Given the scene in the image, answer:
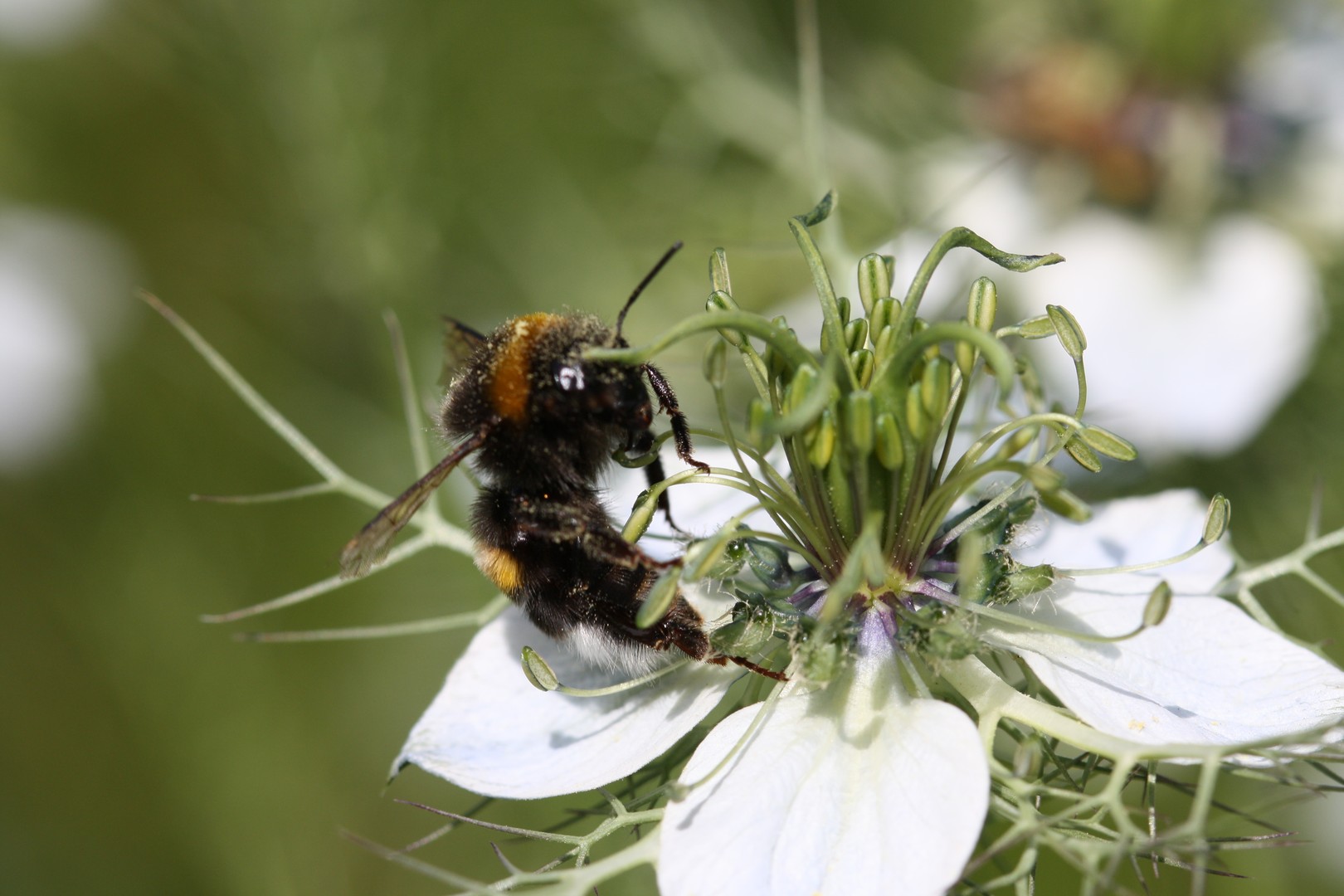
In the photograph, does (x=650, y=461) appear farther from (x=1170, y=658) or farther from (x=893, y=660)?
(x=1170, y=658)

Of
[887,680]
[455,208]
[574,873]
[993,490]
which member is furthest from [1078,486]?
[455,208]

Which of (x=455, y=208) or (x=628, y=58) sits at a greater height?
(x=628, y=58)

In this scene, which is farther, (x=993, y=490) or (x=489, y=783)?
(x=993, y=490)

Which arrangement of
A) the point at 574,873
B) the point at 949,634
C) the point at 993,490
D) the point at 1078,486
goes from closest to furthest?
1. the point at 574,873
2. the point at 949,634
3. the point at 993,490
4. the point at 1078,486

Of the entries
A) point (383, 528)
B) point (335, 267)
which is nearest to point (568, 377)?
point (383, 528)

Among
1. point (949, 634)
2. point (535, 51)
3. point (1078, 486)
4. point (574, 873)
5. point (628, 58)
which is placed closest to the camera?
point (574, 873)

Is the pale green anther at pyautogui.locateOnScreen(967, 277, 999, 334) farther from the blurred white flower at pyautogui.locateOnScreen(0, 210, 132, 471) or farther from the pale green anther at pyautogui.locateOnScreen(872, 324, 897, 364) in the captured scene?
the blurred white flower at pyautogui.locateOnScreen(0, 210, 132, 471)

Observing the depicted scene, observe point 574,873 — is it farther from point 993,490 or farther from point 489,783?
point 993,490
